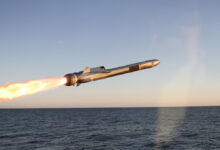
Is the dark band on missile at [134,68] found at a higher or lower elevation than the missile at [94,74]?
higher

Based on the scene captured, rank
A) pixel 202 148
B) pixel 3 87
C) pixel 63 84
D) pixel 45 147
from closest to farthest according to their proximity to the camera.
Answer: pixel 63 84, pixel 3 87, pixel 202 148, pixel 45 147

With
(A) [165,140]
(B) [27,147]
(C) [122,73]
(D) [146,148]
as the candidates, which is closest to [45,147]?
(B) [27,147]

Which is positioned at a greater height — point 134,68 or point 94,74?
point 134,68

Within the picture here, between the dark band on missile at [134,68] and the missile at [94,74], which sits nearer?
the missile at [94,74]

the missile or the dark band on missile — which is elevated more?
the dark band on missile

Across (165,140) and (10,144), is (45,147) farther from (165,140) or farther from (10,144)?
(165,140)

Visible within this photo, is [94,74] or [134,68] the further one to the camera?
[134,68]

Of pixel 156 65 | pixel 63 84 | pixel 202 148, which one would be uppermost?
pixel 156 65

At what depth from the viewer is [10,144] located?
53219 millimetres

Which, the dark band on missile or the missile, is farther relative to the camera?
the dark band on missile

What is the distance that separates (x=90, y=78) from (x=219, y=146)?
41.2 meters

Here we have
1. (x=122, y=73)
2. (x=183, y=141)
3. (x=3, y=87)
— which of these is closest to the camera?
(x=3, y=87)

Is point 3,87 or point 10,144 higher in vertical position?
point 3,87

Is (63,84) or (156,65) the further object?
(156,65)
